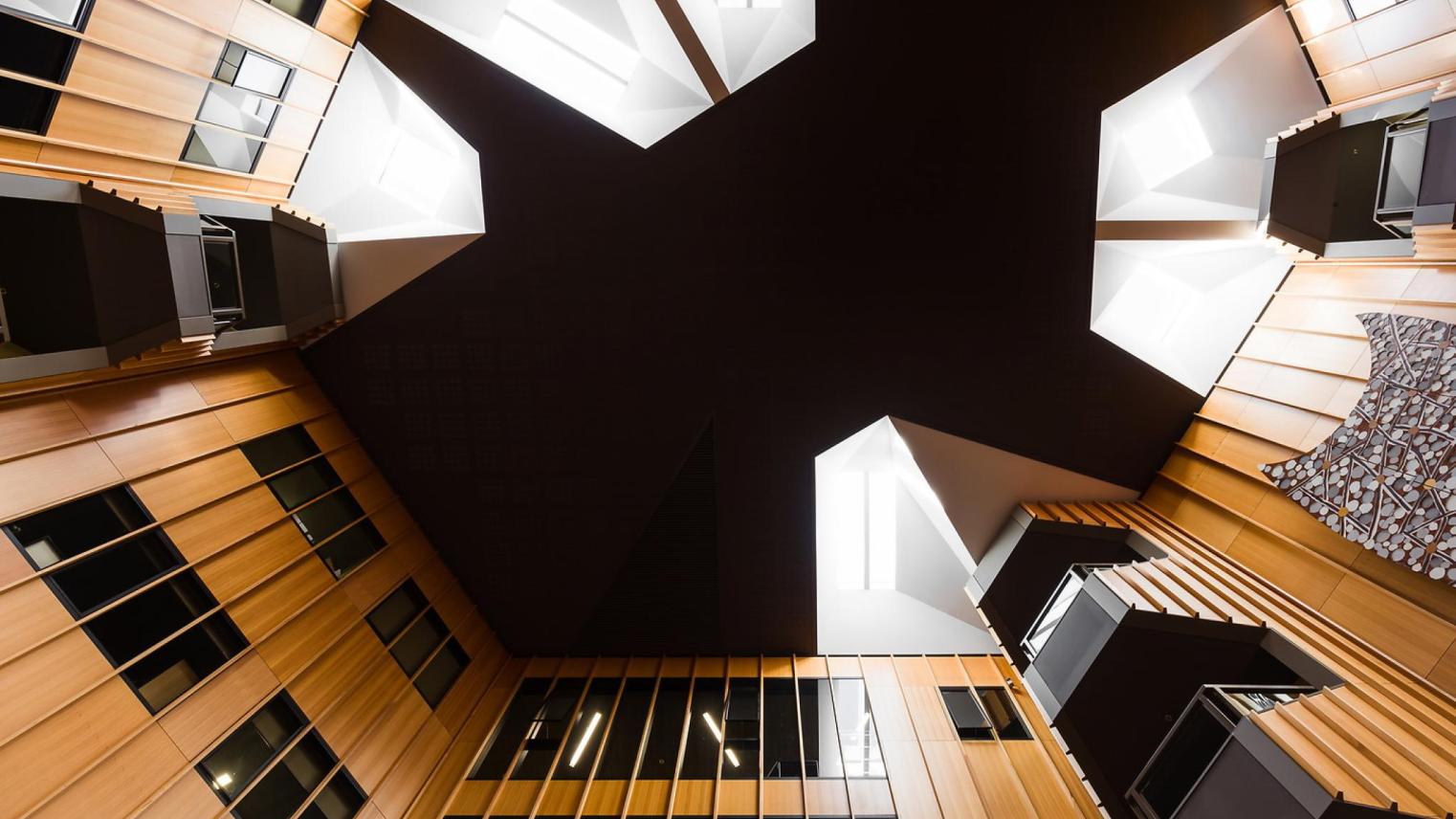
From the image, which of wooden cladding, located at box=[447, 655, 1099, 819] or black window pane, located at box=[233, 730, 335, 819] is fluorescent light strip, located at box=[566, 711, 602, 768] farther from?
black window pane, located at box=[233, 730, 335, 819]

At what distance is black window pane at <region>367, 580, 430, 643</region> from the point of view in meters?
5.37

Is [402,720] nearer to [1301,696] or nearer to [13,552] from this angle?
[13,552]

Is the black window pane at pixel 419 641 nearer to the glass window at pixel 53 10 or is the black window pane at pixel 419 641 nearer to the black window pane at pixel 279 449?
the black window pane at pixel 279 449

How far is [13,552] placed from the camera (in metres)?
3.33

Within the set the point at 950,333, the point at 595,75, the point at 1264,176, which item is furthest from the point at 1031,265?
the point at 595,75

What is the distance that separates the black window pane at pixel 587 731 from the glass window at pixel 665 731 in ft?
1.42

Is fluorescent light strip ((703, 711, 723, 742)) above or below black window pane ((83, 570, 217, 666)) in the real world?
below

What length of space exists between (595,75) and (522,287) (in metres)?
2.00

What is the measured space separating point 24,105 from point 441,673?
4772mm

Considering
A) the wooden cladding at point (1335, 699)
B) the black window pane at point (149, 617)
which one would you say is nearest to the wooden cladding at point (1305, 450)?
the wooden cladding at point (1335, 699)

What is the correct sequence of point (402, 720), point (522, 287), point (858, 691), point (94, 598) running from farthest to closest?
point (858, 691)
point (522, 287)
point (402, 720)
point (94, 598)

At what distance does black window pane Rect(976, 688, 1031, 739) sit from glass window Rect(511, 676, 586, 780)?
151 inches

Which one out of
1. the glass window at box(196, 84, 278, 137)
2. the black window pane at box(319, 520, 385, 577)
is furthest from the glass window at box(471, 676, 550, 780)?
the glass window at box(196, 84, 278, 137)

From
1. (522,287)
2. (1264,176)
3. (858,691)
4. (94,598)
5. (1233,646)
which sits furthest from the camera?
(858,691)
